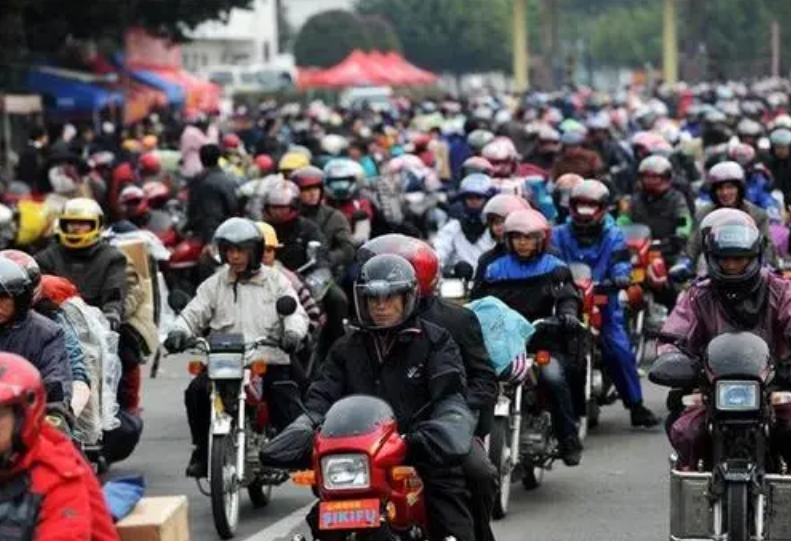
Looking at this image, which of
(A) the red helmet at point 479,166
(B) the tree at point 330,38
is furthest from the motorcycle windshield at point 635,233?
(B) the tree at point 330,38

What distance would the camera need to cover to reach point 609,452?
15.8 meters

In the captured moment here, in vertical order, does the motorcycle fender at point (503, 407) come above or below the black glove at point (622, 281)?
below

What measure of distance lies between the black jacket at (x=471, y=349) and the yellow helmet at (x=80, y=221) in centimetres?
432

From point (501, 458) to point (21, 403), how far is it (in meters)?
6.07

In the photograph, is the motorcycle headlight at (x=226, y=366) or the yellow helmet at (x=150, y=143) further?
the yellow helmet at (x=150, y=143)

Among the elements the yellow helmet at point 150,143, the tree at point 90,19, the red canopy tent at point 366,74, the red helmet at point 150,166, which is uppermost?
the tree at point 90,19

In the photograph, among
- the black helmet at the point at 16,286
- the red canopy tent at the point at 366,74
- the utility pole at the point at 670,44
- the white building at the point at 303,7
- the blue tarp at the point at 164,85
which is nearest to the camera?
the black helmet at the point at 16,286

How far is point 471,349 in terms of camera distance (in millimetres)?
10266

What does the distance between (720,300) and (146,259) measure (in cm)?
604

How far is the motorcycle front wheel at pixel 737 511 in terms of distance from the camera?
9.88m

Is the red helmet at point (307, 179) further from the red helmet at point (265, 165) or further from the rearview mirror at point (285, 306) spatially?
the red helmet at point (265, 165)

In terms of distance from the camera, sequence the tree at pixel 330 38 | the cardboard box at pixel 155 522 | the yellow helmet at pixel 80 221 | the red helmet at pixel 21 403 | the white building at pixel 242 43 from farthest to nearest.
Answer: the white building at pixel 242 43
the tree at pixel 330 38
the yellow helmet at pixel 80 221
the cardboard box at pixel 155 522
the red helmet at pixel 21 403

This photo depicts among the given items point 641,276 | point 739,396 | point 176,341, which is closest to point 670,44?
point 641,276

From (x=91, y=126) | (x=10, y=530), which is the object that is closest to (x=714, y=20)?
(x=91, y=126)
